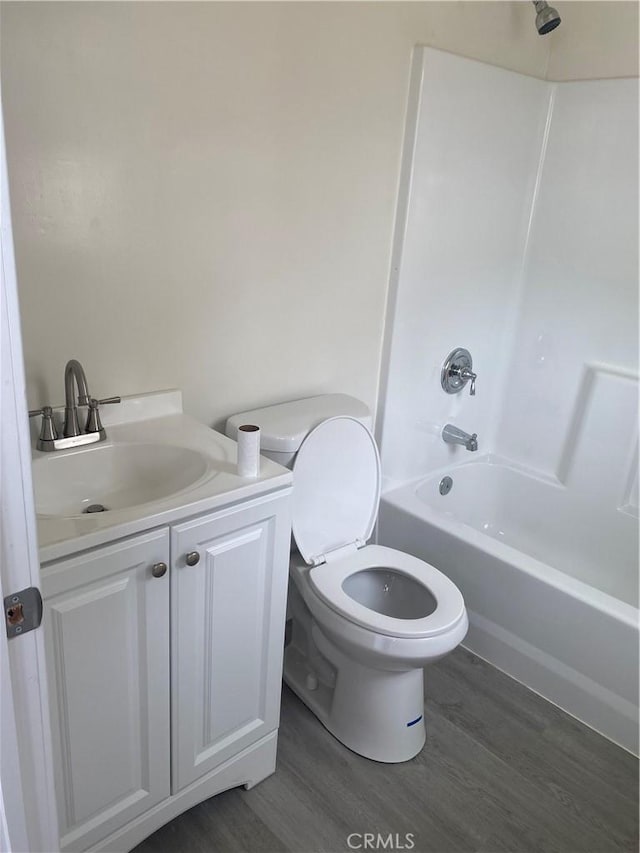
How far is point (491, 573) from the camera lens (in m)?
2.12

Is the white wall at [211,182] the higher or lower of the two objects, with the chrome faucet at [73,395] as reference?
higher

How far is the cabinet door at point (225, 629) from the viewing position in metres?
1.34

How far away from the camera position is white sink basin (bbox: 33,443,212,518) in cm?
140

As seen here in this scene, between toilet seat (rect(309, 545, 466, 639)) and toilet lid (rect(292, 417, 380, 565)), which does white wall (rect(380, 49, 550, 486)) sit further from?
toilet seat (rect(309, 545, 466, 639))

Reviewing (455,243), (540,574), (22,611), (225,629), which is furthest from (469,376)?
(22,611)

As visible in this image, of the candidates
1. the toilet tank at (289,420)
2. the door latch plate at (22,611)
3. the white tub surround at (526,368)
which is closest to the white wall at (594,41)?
the white tub surround at (526,368)

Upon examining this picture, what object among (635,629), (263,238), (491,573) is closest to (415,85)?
(263,238)

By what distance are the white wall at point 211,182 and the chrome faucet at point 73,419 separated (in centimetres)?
6

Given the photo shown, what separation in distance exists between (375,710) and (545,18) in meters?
2.11

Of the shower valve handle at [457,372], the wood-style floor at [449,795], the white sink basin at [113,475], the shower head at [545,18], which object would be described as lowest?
the wood-style floor at [449,795]

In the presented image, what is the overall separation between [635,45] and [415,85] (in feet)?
2.70

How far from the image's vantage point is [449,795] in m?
1.71

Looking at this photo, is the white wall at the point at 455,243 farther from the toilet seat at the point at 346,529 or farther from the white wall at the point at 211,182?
the toilet seat at the point at 346,529

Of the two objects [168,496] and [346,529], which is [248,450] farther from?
[346,529]
